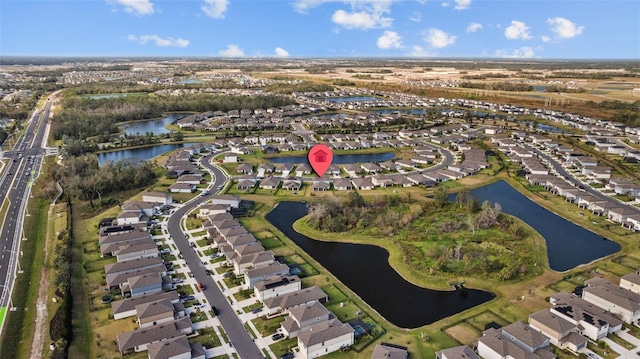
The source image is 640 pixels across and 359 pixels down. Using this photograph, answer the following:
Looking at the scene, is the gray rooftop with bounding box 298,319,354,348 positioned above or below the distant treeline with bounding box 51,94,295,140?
below

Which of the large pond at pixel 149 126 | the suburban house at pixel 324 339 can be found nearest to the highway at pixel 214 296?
the suburban house at pixel 324 339

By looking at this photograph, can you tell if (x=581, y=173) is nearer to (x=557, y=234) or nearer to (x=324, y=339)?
(x=557, y=234)

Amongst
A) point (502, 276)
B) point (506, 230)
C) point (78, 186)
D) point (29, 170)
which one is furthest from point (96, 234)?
point (506, 230)

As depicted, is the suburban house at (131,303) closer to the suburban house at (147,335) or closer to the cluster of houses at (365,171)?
the suburban house at (147,335)

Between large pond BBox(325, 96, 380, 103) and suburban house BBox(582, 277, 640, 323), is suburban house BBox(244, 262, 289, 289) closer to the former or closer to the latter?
suburban house BBox(582, 277, 640, 323)

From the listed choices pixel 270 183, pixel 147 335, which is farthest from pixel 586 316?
pixel 270 183

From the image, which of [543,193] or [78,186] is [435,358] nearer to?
[543,193]

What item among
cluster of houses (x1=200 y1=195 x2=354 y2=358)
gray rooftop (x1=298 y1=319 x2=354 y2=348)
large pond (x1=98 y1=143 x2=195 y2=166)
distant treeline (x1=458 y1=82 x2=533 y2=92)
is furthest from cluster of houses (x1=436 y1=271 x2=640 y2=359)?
distant treeline (x1=458 y1=82 x2=533 y2=92)
